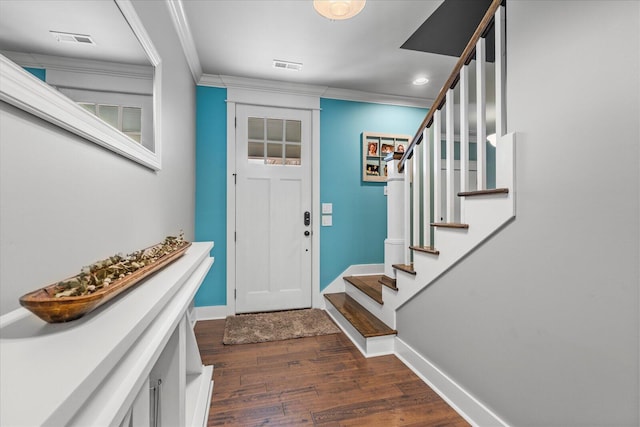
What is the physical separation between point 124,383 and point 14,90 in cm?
68

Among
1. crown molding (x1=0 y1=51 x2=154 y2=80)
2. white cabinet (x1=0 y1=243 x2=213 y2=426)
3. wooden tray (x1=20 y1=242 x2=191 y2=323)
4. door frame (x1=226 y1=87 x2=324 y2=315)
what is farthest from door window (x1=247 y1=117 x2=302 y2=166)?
wooden tray (x1=20 y1=242 x2=191 y2=323)

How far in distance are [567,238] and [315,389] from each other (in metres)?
1.60

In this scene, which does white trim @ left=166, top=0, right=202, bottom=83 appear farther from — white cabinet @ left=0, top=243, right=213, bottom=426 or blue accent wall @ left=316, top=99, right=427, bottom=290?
white cabinet @ left=0, top=243, right=213, bottom=426

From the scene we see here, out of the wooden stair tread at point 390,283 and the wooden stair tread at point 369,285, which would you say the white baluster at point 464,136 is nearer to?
the wooden stair tread at point 390,283

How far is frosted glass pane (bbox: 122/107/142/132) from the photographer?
1.18 m

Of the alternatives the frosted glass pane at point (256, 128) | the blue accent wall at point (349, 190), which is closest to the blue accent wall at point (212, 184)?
the frosted glass pane at point (256, 128)

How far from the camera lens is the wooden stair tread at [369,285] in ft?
8.50

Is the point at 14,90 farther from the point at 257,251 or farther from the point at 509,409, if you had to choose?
the point at 257,251

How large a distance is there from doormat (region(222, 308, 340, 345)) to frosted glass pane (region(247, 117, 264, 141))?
1971 mm

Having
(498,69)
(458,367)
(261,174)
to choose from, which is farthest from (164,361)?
(261,174)

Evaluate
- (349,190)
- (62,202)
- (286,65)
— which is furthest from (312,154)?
(62,202)

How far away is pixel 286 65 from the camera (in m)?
2.77

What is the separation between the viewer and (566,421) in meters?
1.09

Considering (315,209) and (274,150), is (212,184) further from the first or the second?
(315,209)
